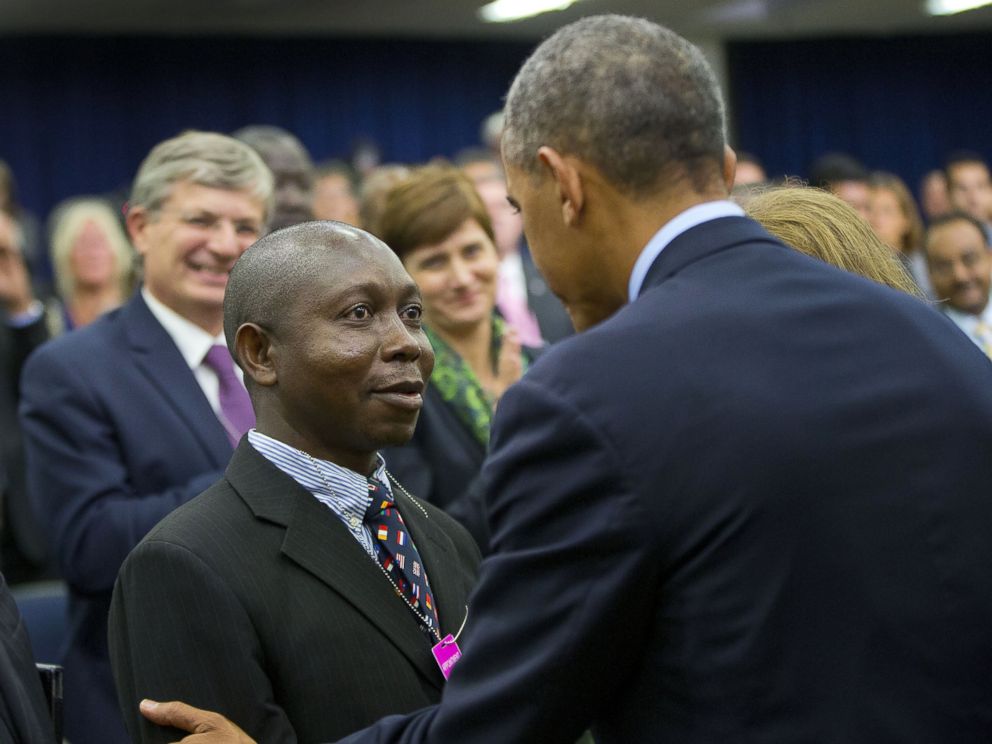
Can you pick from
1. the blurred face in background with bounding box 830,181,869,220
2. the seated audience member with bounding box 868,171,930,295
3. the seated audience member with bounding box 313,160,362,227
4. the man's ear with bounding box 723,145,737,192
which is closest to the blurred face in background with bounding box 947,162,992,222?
the seated audience member with bounding box 868,171,930,295

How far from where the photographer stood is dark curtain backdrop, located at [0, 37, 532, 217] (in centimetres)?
1223

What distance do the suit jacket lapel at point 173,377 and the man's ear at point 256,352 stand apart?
0.75 meters

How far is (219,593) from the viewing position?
1716 mm

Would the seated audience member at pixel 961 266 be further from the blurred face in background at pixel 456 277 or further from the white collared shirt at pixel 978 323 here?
the blurred face in background at pixel 456 277

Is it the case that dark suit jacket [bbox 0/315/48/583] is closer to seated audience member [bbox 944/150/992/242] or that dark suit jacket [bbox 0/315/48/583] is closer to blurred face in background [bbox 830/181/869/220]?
blurred face in background [bbox 830/181/869/220]

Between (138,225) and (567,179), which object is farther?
(138,225)

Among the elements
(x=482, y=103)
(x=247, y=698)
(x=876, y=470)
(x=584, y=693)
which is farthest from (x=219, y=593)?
(x=482, y=103)

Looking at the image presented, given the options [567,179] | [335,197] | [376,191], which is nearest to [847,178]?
[335,197]

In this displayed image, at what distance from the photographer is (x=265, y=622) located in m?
1.74

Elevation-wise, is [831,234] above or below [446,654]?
above

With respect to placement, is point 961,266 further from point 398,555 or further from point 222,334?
point 398,555

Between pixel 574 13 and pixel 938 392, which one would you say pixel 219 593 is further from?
pixel 574 13

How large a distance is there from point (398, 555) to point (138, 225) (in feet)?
4.49

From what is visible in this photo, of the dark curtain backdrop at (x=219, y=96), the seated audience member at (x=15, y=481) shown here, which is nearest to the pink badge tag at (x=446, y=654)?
the seated audience member at (x=15, y=481)
